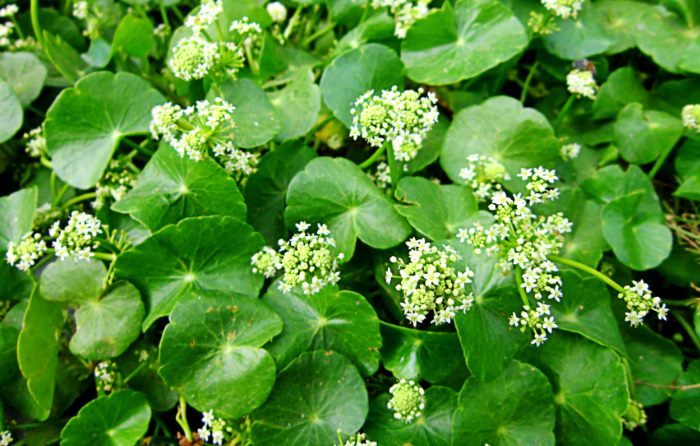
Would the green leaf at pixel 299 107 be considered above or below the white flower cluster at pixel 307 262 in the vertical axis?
above

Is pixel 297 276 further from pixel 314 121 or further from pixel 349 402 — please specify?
pixel 314 121

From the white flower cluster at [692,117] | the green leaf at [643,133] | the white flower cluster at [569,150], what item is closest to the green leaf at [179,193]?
the white flower cluster at [569,150]

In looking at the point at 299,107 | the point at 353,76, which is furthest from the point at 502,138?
the point at 299,107

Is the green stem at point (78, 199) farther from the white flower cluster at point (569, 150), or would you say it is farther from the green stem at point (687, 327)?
the green stem at point (687, 327)

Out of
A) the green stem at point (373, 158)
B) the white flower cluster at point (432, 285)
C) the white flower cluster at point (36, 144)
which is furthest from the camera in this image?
the white flower cluster at point (36, 144)

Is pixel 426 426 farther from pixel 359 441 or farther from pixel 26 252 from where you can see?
pixel 26 252

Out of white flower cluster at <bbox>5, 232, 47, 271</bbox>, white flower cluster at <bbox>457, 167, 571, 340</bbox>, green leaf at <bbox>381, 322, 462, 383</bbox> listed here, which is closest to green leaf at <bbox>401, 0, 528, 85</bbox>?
white flower cluster at <bbox>457, 167, 571, 340</bbox>
